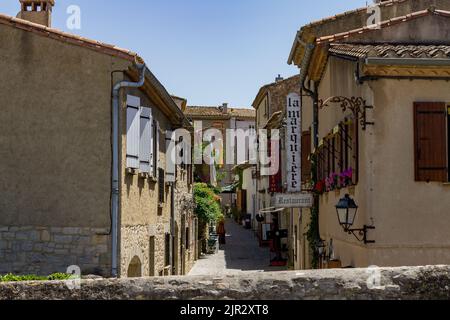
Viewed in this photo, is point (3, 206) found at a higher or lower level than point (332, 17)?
lower

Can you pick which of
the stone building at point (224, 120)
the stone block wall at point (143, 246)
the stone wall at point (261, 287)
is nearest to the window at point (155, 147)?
the stone block wall at point (143, 246)

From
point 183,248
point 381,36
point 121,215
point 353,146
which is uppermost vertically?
point 381,36

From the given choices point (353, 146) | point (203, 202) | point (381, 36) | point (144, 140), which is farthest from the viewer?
point (203, 202)

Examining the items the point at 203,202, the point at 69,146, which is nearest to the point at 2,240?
the point at 69,146

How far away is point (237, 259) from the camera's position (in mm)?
29109

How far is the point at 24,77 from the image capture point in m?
12.1

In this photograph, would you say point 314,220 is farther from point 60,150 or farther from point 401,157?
point 60,150

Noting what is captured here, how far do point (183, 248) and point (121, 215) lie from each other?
38.1 feet

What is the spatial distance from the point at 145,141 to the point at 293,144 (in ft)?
11.9

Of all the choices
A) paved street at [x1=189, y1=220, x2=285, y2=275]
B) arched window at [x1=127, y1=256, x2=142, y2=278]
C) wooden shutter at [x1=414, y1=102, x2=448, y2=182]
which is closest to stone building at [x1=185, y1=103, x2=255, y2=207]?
paved street at [x1=189, y1=220, x2=285, y2=275]

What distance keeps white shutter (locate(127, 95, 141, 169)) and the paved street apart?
802 cm

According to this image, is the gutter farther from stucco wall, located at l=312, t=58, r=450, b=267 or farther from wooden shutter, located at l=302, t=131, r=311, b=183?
wooden shutter, located at l=302, t=131, r=311, b=183

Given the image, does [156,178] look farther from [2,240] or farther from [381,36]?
[381,36]

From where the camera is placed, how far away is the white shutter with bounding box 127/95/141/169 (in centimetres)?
1241
